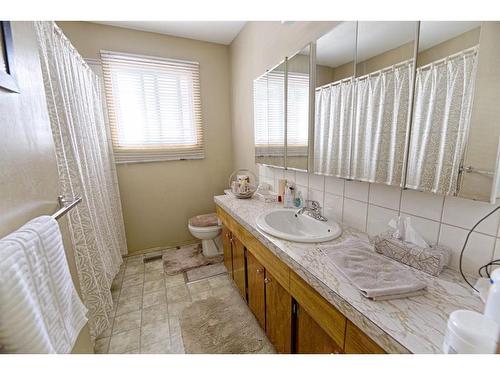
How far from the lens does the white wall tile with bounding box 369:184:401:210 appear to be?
1.01 metres

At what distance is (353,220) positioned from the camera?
4.07ft

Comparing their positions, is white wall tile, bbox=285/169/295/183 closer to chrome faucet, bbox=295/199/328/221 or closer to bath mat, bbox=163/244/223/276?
chrome faucet, bbox=295/199/328/221

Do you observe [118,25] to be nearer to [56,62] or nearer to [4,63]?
[56,62]

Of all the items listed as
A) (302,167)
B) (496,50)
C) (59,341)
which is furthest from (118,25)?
(496,50)

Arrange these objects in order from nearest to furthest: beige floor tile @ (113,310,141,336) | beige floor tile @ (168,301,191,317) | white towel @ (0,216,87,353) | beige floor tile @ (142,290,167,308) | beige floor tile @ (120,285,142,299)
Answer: white towel @ (0,216,87,353) → beige floor tile @ (113,310,141,336) → beige floor tile @ (168,301,191,317) → beige floor tile @ (142,290,167,308) → beige floor tile @ (120,285,142,299)

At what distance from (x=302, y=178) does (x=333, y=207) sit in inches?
14.2

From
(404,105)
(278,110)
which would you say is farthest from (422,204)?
(278,110)

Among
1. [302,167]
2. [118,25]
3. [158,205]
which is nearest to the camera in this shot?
[302,167]

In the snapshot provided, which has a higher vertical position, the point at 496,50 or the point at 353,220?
the point at 496,50

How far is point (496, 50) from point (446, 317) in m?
0.81

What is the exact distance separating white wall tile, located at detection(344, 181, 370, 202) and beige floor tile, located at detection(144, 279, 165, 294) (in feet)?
5.95

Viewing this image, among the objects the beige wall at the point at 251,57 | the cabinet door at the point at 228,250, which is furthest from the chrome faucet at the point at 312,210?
the beige wall at the point at 251,57

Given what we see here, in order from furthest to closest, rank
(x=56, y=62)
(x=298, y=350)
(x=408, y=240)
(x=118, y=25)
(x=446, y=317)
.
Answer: (x=118, y=25)
(x=56, y=62)
(x=298, y=350)
(x=408, y=240)
(x=446, y=317)

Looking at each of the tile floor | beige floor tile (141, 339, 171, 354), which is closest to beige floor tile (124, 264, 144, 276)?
the tile floor
